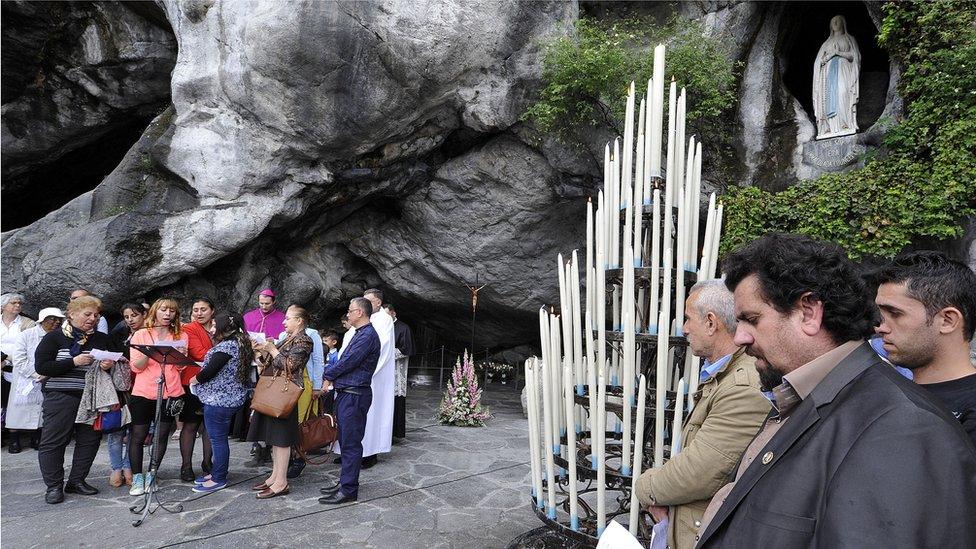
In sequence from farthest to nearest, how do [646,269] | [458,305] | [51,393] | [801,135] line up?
1. [458,305]
2. [801,135]
3. [51,393]
4. [646,269]

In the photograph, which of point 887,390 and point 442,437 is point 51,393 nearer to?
point 442,437

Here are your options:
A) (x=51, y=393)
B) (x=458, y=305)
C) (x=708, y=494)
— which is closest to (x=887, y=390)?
(x=708, y=494)

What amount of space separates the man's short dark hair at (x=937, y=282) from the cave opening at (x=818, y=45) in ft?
24.1

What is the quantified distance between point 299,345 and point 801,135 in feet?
25.1

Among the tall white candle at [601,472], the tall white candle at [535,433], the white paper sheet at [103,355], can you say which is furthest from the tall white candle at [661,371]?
the white paper sheet at [103,355]

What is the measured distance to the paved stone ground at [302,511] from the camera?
12.5 ft

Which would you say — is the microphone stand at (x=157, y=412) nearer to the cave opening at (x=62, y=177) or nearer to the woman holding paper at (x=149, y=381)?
the woman holding paper at (x=149, y=381)

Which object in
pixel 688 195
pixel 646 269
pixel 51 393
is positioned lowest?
pixel 51 393

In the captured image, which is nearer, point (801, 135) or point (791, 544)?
point (791, 544)

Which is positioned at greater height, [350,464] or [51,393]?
[51,393]

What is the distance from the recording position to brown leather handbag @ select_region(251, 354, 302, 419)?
441 cm

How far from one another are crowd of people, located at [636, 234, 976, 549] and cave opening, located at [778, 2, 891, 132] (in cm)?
749

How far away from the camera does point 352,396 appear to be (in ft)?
14.9

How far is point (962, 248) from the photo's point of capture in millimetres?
A: 6215
